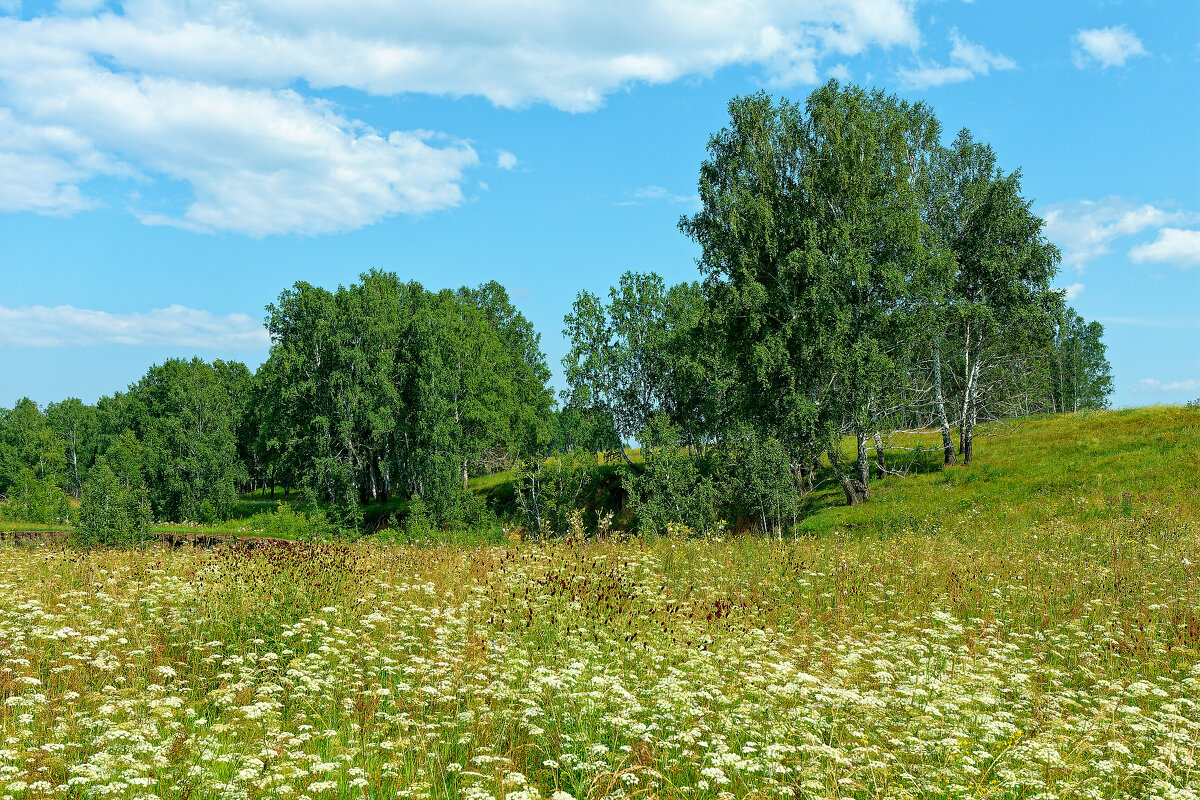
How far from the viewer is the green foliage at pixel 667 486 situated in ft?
111

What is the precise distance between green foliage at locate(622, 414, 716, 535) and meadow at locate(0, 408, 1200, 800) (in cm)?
1898

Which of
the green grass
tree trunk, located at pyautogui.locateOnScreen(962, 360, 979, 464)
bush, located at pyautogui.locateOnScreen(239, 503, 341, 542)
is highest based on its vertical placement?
tree trunk, located at pyautogui.locateOnScreen(962, 360, 979, 464)

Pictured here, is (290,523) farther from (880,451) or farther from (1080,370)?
(1080,370)

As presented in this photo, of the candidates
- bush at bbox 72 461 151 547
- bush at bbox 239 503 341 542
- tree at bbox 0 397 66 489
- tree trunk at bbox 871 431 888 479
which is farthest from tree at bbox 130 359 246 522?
tree trunk at bbox 871 431 888 479

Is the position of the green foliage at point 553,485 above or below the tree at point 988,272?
below

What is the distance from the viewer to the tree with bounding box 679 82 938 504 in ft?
93.4

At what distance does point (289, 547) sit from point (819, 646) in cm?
839

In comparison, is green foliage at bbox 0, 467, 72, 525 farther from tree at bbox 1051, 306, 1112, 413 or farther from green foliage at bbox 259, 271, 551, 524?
tree at bbox 1051, 306, 1112, 413

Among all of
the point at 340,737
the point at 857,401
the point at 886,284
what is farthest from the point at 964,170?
the point at 340,737

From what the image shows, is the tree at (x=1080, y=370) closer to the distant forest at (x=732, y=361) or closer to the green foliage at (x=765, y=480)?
the distant forest at (x=732, y=361)

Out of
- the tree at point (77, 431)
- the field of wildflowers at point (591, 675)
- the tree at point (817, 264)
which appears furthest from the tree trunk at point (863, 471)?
the tree at point (77, 431)

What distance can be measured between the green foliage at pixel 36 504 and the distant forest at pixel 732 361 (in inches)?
18.4

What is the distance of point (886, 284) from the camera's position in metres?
28.3

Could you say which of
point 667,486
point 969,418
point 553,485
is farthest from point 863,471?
point 553,485
